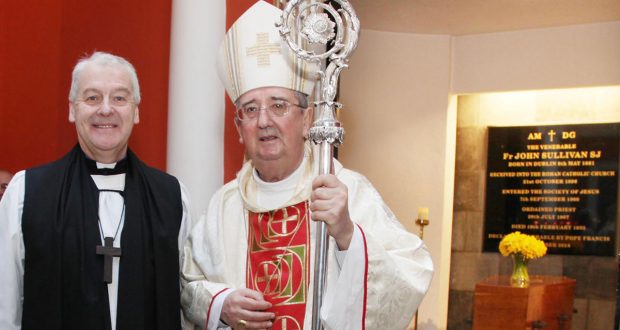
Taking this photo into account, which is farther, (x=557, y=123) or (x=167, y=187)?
(x=557, y=123)

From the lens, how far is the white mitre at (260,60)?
2889 millimetres

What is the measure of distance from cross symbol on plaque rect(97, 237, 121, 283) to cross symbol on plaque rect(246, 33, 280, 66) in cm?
81

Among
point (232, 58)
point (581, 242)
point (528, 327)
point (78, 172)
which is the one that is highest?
point (232, 58)

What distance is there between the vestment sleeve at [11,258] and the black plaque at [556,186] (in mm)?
6743

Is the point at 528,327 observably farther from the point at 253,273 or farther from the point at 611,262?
the point at 253,273

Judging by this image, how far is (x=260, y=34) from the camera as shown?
9.98 feet

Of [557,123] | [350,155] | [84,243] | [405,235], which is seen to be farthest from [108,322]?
[557,123]

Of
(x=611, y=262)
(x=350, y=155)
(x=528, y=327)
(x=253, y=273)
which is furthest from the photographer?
(x=350, y=155)

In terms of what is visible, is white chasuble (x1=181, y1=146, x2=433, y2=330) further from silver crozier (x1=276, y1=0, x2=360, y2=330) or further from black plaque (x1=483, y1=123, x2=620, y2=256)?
black plaque (x1=483, y1=123, x2=620, y2=256)

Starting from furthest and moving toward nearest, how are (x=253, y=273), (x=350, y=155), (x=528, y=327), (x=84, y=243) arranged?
(x=350, y=155)
(x=528, y=327)
(x=253, y=273)
(x=84, y=243)

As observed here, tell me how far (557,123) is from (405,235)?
6.25m

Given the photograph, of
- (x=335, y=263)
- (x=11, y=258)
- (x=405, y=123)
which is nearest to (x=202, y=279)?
(x=335, y=263)

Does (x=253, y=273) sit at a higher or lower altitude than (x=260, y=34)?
lower

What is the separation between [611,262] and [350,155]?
2833 mm
